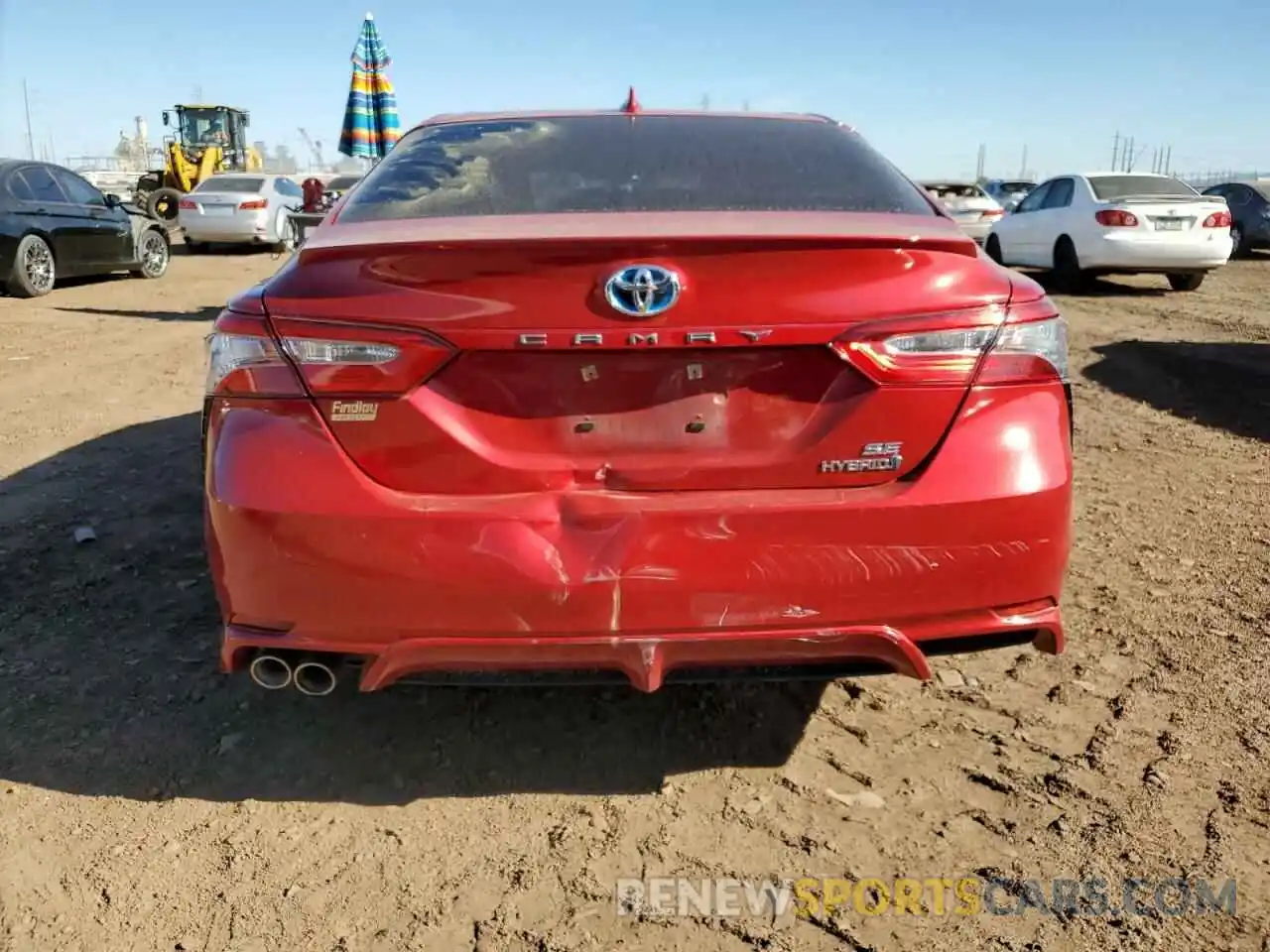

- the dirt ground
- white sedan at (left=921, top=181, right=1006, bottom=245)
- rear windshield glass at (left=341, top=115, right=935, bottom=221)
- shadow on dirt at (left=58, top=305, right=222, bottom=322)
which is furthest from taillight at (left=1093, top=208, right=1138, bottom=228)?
rear windshield glass at (left=341, top=115, right=935, bottom=221)

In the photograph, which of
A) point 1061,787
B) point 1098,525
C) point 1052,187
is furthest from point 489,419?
point 1052,187

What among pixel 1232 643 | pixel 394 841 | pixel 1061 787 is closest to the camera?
pixel 394 841

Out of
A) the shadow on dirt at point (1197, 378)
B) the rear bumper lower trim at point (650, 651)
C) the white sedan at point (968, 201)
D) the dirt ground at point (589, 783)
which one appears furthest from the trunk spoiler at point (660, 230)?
the white sedan at point (968, 201)

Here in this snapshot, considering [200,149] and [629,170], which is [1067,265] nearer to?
[629,170]

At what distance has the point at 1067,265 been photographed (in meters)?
13.6

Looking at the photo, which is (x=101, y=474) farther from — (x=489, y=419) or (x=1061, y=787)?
(x=1061, y=787)

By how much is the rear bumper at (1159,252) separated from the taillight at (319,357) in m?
12.6

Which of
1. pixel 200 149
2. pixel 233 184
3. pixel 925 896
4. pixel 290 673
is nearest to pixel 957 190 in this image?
pixel 233 184

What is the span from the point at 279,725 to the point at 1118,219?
41.4 feet

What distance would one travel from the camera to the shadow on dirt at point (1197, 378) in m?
6.55

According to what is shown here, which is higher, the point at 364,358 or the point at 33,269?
the point at 364,358

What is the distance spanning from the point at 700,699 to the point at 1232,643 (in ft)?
5.73

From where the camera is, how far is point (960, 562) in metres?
2.16

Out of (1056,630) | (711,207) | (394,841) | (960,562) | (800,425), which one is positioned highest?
(711,207)
